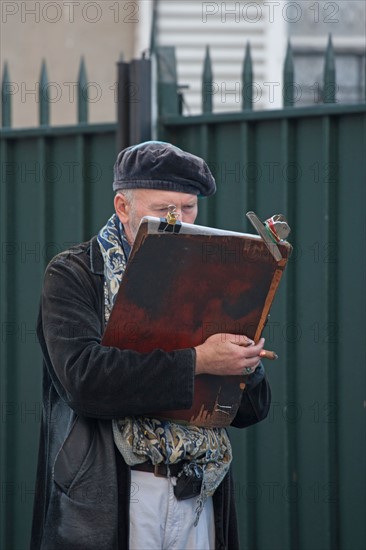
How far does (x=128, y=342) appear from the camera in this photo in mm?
2660

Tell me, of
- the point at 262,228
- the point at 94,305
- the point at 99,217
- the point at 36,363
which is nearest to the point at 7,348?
the point at 36,363

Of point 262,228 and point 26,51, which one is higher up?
point 26,51

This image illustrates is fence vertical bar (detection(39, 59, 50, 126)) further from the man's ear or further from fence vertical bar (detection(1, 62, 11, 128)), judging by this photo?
the man's ear

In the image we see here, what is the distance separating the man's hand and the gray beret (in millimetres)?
409

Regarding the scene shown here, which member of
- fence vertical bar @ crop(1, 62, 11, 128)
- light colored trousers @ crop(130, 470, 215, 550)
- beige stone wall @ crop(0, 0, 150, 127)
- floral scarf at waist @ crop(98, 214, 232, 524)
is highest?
beige stone wall @ crop(0, 0, 150, 127)

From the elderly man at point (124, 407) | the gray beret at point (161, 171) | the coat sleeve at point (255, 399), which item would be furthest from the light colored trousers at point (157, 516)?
the gray beret at point (161, 171)

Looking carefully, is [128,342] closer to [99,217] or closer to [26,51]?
[99,217]

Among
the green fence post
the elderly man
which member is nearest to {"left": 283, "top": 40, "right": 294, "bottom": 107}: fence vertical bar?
the green fence post

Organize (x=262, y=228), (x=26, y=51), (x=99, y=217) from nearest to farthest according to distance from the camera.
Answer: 1. (x=262, y=228)
2. (x=99, y=217)
3. (x=26, y=51)

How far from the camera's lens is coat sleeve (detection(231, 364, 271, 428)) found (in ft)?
9.42

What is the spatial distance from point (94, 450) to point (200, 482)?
11.4 inches

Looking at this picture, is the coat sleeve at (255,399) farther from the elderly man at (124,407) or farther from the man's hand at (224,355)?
the man's hand at (224,355)

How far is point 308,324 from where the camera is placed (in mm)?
3996

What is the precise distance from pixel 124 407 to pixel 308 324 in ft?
5.04
